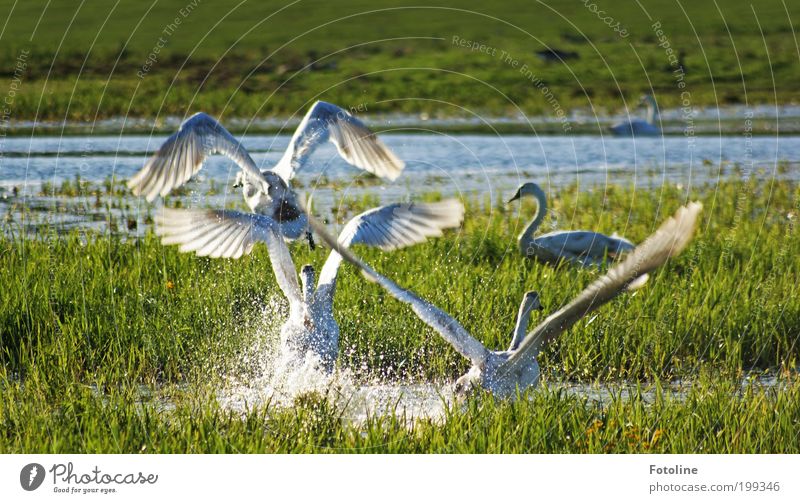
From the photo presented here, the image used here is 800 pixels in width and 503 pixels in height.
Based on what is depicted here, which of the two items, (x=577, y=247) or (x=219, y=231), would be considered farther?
(x=577, y=247)

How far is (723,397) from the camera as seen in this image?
20.5ft

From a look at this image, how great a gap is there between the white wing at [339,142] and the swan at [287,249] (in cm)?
93

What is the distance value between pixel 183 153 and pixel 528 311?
2.86m

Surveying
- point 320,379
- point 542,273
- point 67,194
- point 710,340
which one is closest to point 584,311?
point 320,379

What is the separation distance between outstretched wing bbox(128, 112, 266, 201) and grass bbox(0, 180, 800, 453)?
0.85 metres

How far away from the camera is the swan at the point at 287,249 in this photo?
6.91 meters

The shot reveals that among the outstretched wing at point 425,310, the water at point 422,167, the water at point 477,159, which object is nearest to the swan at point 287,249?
the water at point 422,167

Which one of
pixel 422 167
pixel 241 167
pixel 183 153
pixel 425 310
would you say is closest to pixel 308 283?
pixel 241 167

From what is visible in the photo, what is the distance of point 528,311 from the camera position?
23.0 ft

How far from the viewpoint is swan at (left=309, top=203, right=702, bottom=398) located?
5.21 meters

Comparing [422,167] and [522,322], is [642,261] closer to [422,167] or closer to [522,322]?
[522,322]

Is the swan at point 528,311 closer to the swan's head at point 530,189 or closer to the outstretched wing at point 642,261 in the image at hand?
the outstretched wing at point 642,261
